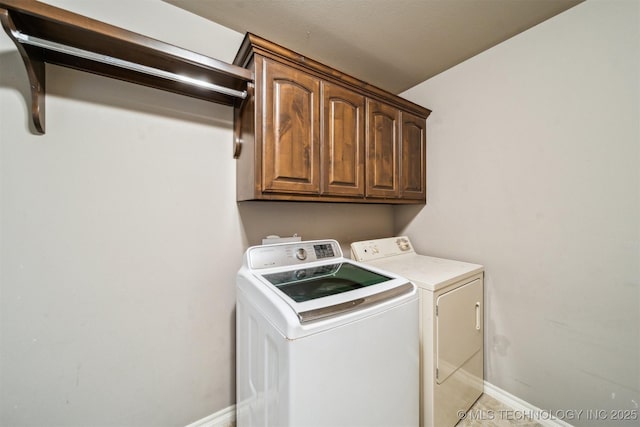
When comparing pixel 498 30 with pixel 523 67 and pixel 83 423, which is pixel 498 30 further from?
pixel 83 423

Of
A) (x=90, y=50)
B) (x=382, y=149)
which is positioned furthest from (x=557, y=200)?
(x=90, y=50)

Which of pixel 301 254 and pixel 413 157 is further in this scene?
pixel 413 157

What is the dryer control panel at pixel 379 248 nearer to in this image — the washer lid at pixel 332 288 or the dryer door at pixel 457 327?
the washer lid at pixel 332 288

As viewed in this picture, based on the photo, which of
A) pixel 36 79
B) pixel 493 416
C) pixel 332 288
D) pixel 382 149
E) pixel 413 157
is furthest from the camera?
pixel 413 157

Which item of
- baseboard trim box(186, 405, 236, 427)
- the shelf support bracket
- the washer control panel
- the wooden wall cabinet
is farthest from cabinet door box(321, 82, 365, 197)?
baseboard trim box(186, 405, 236, 427)

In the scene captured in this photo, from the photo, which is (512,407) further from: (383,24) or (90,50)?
(90,50)

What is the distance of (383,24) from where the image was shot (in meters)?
1.44

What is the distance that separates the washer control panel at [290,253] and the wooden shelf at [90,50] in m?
0.93

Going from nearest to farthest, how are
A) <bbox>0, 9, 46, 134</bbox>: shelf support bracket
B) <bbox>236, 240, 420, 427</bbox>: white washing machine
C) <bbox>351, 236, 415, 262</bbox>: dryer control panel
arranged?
1. <bbox>236, 240, 420, 427</bbox>: white washing machine
2. <bbox>0, 9, 46, 134</bbox>: shelf support bracket
3. <bbox>351, 236, 415, 262</bbox>: dryer control panel

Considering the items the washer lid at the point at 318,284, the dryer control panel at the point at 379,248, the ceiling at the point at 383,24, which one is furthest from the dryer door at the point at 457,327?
the ceiling at the point at 383,24

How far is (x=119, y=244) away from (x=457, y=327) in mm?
1972

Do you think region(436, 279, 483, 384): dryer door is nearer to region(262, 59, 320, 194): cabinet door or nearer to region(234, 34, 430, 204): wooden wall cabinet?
region(234, 34, 430, 204): wooden wall cabinet

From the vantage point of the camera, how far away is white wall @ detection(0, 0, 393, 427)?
1.04 meters

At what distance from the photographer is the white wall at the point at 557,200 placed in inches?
47.7
